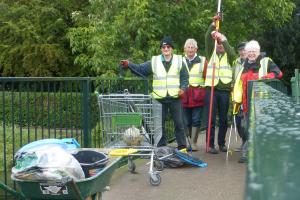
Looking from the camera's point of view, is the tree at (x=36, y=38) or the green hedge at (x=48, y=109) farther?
the tree at (x=36, y=38)

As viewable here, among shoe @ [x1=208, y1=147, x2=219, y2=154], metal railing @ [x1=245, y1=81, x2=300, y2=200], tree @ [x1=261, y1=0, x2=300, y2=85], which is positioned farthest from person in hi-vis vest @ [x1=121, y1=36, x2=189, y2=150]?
tree @ [x1=261, y1=0, x2=300, y2=85]

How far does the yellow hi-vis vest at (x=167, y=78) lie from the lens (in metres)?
7.96

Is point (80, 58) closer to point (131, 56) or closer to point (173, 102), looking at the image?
point (131, 56)

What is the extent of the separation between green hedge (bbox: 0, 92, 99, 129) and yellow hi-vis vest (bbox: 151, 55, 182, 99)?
1.07 m

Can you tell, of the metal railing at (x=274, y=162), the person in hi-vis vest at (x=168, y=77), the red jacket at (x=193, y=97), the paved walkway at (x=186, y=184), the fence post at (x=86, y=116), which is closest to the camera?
the metal railing at (x=274, y=162)

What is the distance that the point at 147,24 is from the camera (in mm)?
13430

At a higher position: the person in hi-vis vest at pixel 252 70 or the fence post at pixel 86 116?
the person in hi-vis vest at pixel 252 70

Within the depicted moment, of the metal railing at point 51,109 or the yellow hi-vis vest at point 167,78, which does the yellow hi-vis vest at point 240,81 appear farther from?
the metal railing at point 51,109

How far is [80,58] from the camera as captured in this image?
15891 millimetres

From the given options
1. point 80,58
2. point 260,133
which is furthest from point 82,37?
point 260,133

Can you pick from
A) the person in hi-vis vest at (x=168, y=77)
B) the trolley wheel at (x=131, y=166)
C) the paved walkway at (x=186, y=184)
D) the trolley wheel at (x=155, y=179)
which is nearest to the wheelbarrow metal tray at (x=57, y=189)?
the paved walkway at (x=186, y=184)

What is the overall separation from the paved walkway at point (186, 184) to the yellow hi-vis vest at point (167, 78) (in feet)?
3.47

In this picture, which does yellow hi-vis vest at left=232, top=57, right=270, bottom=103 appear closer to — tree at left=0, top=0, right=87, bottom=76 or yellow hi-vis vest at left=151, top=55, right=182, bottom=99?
yellow hi-vis vest at left=151, top=55, right=182, bottom=99

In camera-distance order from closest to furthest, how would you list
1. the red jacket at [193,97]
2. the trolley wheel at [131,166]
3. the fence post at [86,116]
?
1. the fence post at [86,116]
2. the trolley wheel at [131,166]
3. the red jacket at [193,97]
